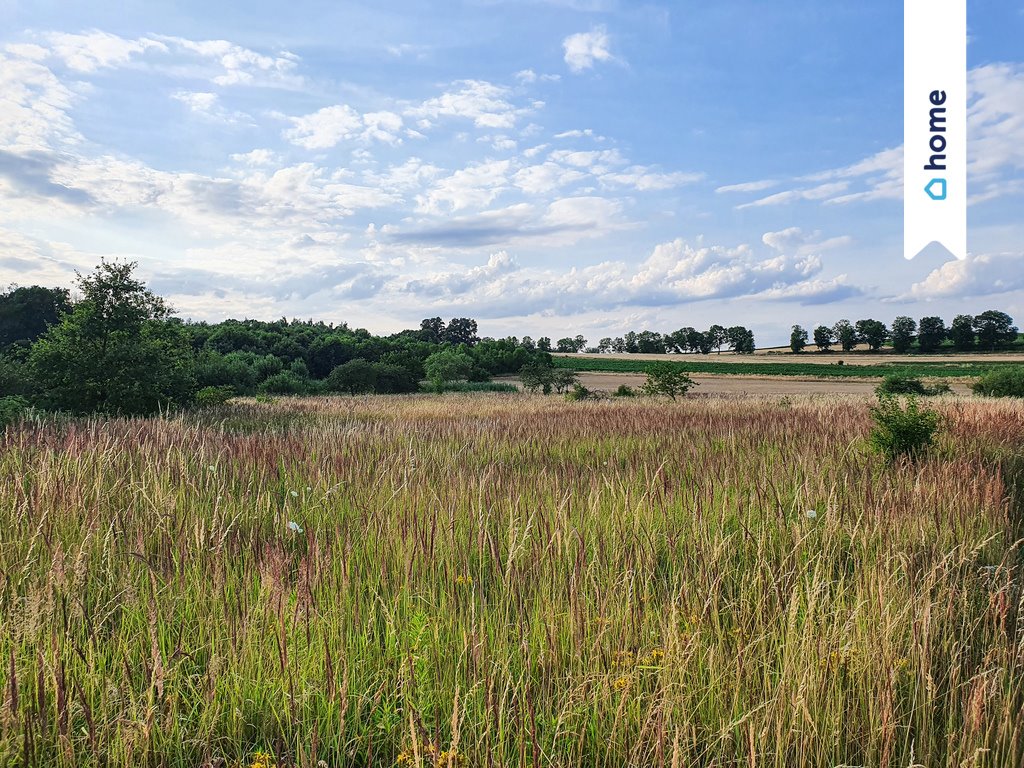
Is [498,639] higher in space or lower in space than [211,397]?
lower

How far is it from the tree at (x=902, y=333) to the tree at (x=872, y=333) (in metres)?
2.09

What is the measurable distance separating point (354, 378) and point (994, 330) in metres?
118

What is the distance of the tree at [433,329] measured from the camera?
13125 centimetres

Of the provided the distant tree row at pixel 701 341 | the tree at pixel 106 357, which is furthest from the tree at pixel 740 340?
the tree at pixel 106 357

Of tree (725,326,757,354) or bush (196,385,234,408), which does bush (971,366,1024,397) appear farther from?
tree (725,326,757,354)

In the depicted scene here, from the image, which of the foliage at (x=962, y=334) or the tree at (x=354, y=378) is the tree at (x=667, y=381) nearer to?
the tree at (x=354, y=378)

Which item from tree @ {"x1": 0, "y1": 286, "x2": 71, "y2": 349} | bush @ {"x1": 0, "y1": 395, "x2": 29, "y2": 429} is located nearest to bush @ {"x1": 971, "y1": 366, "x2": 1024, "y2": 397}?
bush @ {"x1": 0, "y1": 395, "x2": 29, "y2": 429}

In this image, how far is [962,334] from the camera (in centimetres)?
10844

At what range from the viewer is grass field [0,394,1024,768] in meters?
1.96

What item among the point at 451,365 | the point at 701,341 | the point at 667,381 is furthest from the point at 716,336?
the point at 667,381

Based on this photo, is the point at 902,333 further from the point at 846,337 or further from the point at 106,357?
the point at 106,357

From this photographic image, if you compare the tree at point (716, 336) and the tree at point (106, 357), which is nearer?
the tree at point (106, 357)

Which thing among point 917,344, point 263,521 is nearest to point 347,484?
point 263,521

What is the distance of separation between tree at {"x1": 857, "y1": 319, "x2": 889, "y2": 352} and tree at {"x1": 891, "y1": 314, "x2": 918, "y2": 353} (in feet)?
6.87
